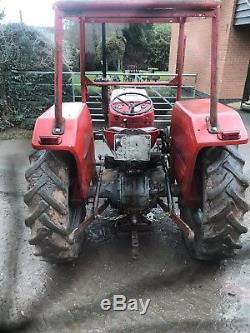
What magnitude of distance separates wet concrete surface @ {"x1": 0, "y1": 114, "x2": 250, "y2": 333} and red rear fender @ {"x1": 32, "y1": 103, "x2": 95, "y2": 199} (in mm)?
640

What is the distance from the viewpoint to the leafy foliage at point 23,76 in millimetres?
8219

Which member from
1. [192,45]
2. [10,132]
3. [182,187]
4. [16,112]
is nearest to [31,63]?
[16,112]

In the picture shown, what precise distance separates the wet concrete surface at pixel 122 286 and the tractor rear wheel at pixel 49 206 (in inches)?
12.6

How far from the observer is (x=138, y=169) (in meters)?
3.26

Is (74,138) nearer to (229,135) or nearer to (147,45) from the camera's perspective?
(229,135)

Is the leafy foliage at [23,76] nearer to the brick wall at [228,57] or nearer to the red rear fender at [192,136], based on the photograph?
the brick wall at [228,57]

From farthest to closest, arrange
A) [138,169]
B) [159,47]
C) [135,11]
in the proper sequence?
[159,47], [138,169], [135,11]

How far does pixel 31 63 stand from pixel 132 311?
693 centimetres

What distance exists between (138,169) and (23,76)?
19.5 ft

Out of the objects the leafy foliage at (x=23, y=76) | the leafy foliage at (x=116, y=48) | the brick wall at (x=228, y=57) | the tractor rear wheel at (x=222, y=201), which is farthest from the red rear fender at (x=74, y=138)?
the leafy foliage at (x=116, y=48)

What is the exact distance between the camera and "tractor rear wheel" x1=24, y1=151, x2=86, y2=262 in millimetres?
2713

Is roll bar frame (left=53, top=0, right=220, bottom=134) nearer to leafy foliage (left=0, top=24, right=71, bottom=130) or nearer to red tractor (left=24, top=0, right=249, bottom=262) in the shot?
red tractor (left=24, top=0, right=249, bottom=262)

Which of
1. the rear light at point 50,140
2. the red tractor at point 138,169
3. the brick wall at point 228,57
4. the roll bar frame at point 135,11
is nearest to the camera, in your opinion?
the roll bar frame at point 135,11

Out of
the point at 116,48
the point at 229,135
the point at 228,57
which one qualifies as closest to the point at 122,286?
the point at 229,135
